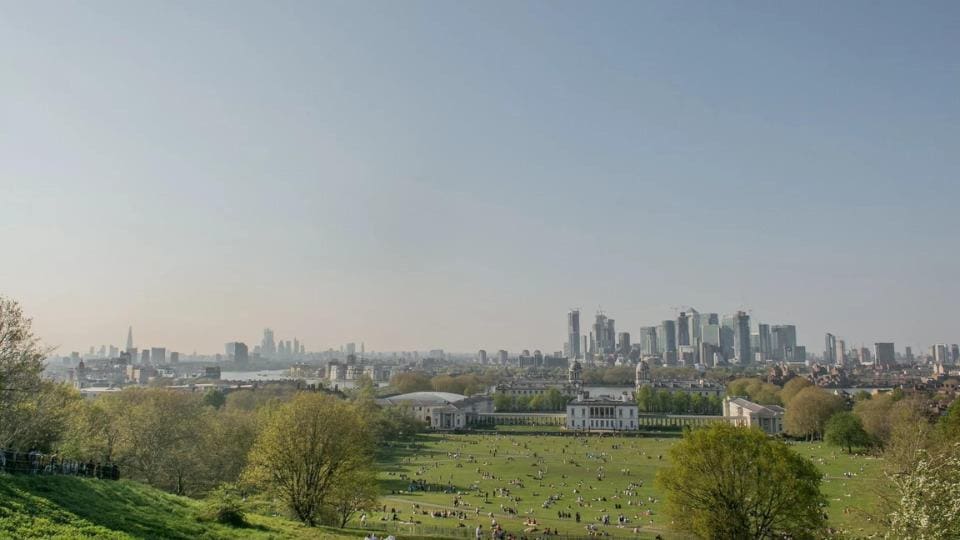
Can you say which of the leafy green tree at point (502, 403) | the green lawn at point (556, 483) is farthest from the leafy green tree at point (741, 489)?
the leafy green tree at point (502, 403)

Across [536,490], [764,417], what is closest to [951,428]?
[536,490]

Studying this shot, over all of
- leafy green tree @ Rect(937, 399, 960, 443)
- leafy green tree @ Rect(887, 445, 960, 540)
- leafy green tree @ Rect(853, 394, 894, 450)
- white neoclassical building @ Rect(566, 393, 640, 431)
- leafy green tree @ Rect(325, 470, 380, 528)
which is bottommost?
white neoclassical building @ Rect(566, 393, 640, 431)

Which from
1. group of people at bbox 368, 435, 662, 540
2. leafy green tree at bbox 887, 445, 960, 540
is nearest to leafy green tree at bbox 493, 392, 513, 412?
group of people at bbox 368, 435, 662, 540

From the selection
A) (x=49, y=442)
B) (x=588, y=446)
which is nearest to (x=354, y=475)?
(x=49, y=442)

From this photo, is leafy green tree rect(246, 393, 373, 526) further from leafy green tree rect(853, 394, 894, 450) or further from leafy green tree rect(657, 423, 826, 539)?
leafy green tree rect(853, 394, 894, 450)

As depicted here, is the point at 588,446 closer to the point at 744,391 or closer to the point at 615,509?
the point at 615,509

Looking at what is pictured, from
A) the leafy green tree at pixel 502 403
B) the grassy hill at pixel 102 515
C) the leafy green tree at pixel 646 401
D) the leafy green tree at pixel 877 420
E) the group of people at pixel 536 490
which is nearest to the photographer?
the grassy hill at pixel 102 515

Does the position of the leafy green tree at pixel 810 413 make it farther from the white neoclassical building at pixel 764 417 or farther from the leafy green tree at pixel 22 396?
the leafy green tree at pixel 22 396
